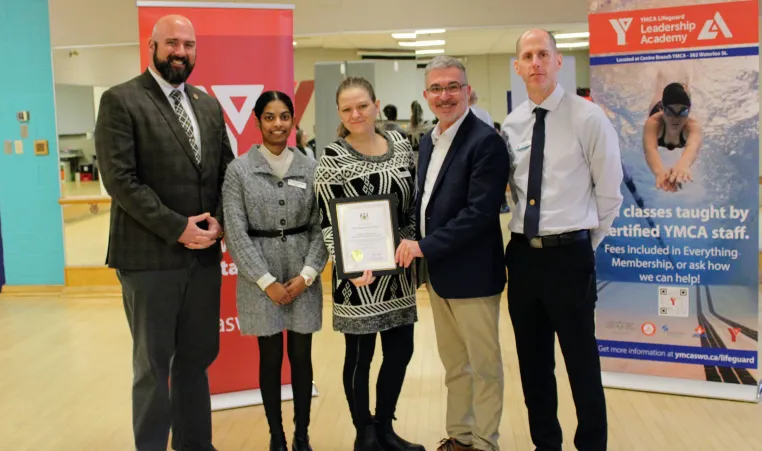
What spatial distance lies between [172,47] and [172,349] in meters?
1.25

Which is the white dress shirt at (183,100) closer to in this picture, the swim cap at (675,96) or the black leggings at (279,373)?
the black leggings at (279,373)

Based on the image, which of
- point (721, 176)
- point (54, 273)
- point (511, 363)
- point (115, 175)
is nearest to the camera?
point (115, 175)

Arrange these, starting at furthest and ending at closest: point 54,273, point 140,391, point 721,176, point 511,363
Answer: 1. point 54,273
2. point 511,363
3. point 721,176
4. point 140,391

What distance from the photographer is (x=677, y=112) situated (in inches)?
152

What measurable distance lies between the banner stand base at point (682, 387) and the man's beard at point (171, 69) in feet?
9.53

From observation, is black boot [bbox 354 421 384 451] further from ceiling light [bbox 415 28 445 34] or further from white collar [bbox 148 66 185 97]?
ceiling light [bbox 415 28 445 34]

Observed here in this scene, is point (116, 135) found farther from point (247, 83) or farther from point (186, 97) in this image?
point (247, 83)

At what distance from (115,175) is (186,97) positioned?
19.0 inches

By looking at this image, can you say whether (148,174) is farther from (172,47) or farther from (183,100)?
(172,47)

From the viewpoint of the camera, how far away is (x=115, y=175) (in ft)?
9.07

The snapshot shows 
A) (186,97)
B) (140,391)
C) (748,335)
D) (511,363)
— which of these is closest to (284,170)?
(186,97)

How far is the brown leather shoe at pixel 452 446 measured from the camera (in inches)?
122

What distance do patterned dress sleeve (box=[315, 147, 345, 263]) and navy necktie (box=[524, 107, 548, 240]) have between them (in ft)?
2.49

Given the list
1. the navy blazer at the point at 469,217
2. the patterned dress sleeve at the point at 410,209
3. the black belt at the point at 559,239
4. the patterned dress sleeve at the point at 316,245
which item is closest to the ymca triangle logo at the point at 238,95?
the patterned dress sleeve at the point at 316,245
